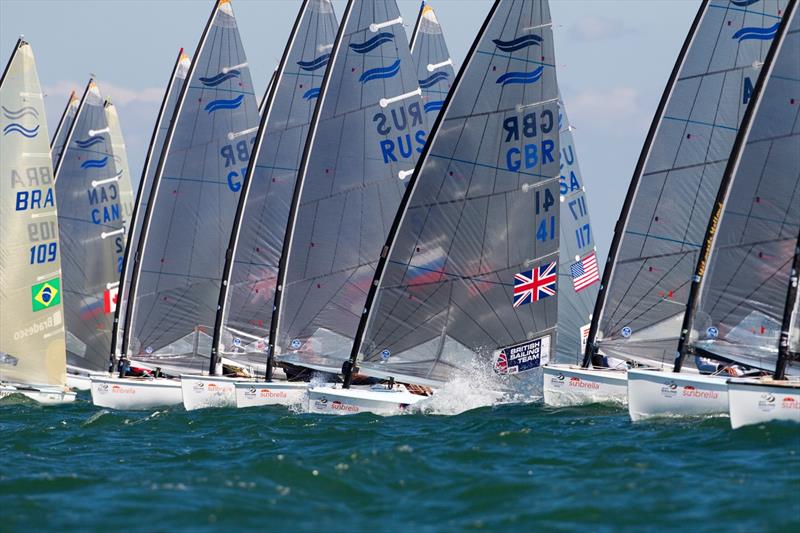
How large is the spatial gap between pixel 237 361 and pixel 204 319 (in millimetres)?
2428

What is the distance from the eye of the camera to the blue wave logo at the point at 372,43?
31.4 meters

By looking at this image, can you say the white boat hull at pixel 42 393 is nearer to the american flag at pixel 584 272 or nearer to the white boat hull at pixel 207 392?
the white boat hull at pixel 207 392

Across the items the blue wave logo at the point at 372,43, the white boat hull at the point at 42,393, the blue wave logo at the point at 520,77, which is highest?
the blue wave logo at the point at 372,43

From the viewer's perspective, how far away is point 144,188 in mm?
38938

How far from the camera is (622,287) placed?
30109 mm

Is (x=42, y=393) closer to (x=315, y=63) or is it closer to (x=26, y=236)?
(x=26, y=236)

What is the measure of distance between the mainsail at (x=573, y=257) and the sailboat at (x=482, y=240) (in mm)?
8386

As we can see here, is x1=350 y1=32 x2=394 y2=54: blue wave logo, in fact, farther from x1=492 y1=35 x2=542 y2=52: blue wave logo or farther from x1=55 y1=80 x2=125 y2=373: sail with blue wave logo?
x1=55 y1=80 x2=125 y2=373: sail with blue wave logo

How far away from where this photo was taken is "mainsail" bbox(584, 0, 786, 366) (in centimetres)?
2973

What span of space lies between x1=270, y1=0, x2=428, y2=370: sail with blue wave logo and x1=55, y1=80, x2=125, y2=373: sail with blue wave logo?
13645 mm

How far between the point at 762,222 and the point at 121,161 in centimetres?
2620

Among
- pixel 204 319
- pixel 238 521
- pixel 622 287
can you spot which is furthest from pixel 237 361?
pixel 238 521

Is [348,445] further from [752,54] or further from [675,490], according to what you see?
[752,54]

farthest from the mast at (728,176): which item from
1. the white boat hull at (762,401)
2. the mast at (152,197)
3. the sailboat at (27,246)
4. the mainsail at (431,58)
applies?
the mast at (152,197)
